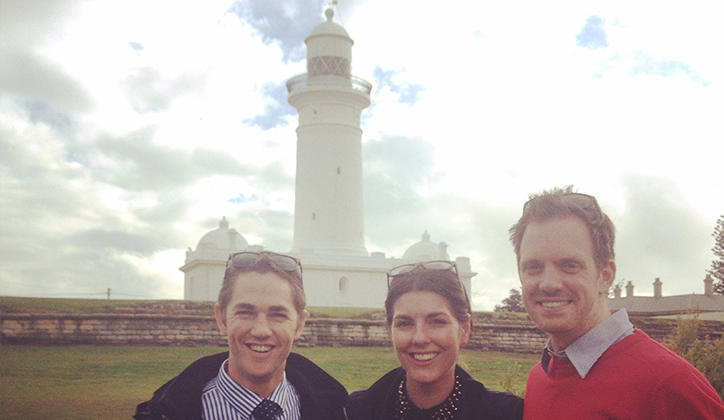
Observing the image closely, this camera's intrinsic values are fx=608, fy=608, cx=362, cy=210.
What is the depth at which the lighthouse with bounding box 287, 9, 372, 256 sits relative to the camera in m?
24.7

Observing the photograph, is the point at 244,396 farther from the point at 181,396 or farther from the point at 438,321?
the point at 438,321

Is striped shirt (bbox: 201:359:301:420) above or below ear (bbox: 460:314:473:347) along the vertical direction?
below

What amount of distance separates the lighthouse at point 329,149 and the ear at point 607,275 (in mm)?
21091

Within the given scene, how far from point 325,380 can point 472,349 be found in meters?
12.7

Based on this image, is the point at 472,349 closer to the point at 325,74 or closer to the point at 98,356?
the point at 98,356

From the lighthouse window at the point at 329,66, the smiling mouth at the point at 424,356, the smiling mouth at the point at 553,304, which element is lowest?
the smiling mouth at the point at 424,356

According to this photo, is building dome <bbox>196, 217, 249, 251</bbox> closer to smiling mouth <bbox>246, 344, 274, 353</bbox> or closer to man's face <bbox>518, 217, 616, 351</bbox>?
smiling mouth <bbox>246, 344, 274, 353</bbox>

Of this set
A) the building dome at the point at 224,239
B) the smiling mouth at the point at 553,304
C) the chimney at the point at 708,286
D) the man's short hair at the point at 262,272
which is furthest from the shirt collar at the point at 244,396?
the chimney at the point at 708,286

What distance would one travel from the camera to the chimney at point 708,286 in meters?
25.5

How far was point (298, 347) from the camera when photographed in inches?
567

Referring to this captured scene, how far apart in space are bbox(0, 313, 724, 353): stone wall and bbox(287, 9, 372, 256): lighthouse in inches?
361

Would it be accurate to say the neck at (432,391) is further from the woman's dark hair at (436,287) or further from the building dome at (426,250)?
the building dome at (426,250)

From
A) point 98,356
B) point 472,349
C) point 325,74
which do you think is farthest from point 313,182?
point 98,356

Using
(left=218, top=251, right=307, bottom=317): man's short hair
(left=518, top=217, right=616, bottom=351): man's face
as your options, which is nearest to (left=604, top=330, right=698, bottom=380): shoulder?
(left=518, top=217, right=616, bottom=351): man's face
